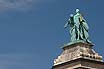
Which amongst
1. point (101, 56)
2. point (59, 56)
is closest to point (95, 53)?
point (101, 56)

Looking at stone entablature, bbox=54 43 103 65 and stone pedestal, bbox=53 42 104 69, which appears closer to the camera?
stone pedestal, bbox=53 42 104 69

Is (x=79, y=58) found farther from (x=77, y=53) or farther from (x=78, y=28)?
(x=78, y=28)

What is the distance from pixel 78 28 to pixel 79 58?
4595mm

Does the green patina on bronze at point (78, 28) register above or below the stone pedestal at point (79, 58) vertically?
above

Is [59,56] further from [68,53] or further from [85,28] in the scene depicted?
[85,28]

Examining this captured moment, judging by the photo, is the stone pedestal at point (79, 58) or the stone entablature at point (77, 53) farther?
the stone entablature at point (77, 53)

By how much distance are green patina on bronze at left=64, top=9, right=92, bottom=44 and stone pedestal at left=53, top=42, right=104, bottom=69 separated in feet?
2.53

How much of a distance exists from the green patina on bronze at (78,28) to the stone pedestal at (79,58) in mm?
771

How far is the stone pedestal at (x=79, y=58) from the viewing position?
148 ft

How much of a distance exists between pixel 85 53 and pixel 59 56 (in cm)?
349

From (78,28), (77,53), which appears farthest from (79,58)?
(78,28)

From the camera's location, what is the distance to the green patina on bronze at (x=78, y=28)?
A: 47.3 m

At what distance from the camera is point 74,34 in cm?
4784

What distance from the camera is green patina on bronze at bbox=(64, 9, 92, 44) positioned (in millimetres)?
47344
